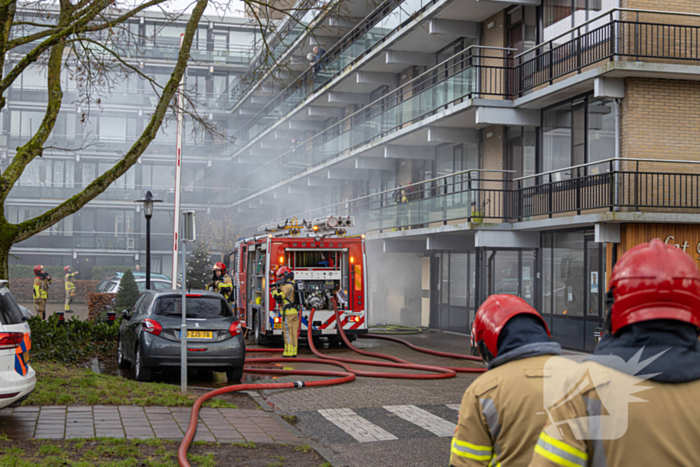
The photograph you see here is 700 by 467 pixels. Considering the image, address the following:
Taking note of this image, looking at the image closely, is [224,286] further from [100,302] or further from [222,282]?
[100,302]

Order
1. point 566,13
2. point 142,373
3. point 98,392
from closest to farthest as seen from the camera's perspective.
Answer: point 98,392
point 142,373
point 566,13

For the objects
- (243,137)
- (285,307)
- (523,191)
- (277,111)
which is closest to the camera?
(285,307)

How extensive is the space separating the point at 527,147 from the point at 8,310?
13.8 metres

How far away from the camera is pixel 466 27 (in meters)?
20.0

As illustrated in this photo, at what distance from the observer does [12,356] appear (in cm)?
680

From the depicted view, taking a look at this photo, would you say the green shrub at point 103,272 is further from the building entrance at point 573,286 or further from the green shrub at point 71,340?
the building entrance at point 573,286

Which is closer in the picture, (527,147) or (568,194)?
(568,194)

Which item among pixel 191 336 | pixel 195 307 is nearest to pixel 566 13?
pixel 195 307

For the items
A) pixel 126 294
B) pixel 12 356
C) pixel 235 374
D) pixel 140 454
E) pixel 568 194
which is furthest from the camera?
pixel 126 294

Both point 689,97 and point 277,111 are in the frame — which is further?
point 277,111

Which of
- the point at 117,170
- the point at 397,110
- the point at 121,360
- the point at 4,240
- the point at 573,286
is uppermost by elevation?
the point at 397,110

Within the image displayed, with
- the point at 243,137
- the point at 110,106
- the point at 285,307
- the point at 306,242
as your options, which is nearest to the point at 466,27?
the point at 306,242

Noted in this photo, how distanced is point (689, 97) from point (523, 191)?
416 cm

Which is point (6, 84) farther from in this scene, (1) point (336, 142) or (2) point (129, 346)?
(1) point (336, 142)
